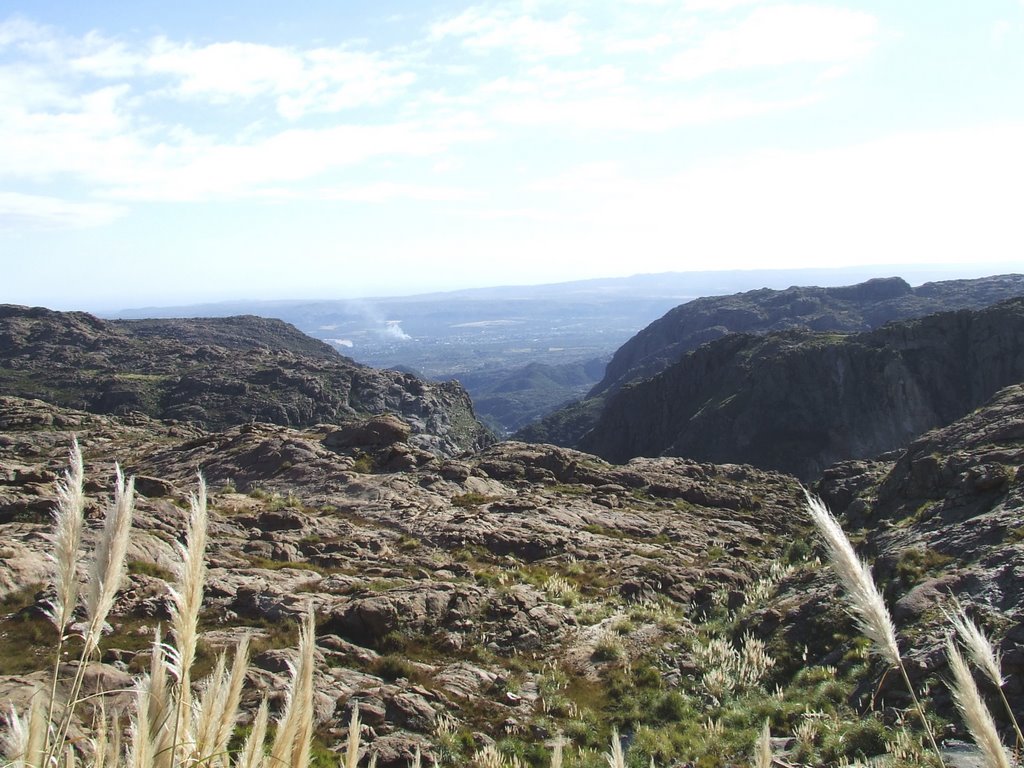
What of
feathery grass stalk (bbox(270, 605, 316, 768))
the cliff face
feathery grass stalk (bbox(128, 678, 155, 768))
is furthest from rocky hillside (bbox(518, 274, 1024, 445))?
feathery grass stalk (bbox(128, 678, 155, 768))

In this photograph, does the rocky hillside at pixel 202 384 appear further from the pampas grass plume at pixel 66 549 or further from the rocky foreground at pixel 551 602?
the pampas grass plume at pixel 66 549

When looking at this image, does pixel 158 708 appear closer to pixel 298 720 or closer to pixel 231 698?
pixel 231 698

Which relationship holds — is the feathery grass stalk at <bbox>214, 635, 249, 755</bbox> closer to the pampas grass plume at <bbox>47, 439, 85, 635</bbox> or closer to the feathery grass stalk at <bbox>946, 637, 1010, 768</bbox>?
the pampas grass plume at <bbox>47, 439, 85, 635</bbox>

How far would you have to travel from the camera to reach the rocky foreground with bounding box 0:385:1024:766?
9148 mm

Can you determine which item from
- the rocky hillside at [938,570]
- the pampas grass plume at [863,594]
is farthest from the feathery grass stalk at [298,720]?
the rocky hillside at [938,570]

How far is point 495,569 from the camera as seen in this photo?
1906 centimetres

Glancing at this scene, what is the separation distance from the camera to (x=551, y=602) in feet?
52.8

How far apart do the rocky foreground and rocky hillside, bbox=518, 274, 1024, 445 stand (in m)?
88.2

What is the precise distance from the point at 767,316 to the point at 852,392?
306 feet

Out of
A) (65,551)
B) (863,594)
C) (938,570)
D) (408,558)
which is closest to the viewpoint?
(65,551)

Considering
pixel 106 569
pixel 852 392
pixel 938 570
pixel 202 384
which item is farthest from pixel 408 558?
pixel 202 384

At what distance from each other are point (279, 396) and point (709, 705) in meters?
74.3

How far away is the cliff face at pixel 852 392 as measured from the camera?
214 ft

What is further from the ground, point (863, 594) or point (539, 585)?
point (863, 594)
